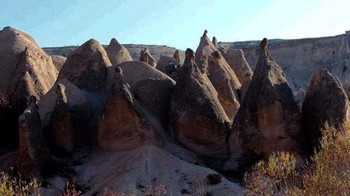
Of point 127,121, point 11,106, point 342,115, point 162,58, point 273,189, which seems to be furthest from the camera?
point 162,58

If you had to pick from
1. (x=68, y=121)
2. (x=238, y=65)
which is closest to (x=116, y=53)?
(x=238, y=65)

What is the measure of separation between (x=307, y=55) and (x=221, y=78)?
68411 mm

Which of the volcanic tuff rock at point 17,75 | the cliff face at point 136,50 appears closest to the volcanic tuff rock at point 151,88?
the volcanic tuff rock at point 17,75

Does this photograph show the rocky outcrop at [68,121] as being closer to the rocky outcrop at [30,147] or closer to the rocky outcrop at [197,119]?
the rocky outcrop at [30,147]

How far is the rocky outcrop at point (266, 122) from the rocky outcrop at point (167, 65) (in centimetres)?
1062

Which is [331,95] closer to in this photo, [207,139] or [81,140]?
[207,139]

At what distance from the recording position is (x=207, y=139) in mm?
35219

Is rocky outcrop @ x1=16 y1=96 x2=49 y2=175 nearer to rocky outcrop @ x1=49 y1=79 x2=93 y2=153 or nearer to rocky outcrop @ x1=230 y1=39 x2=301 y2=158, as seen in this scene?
rocky outcrop @ x1=49 y1=79 x2=93 y2=153

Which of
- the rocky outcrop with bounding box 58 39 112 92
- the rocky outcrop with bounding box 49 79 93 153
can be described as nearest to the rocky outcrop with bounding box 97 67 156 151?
the rocky outcrop with bounding box 49 79 93 153

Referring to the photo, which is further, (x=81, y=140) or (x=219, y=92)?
(x=219, y=92)

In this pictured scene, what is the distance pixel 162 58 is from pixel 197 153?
13964 millimetres

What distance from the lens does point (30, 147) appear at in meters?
31.9

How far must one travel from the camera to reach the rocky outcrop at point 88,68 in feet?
131

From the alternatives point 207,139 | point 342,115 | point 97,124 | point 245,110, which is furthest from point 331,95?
point 97,124
